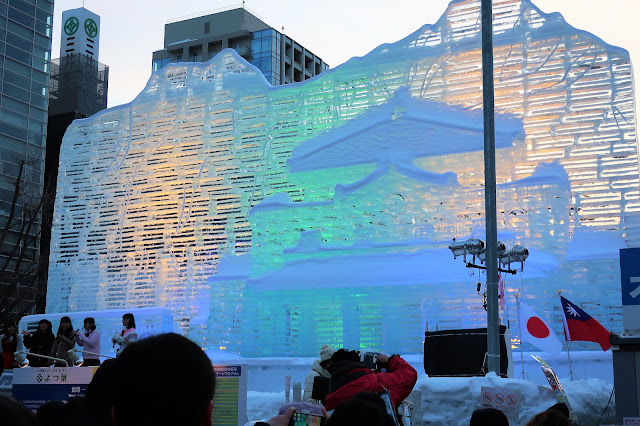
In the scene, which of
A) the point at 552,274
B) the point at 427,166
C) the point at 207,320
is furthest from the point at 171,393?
the point at 207,320

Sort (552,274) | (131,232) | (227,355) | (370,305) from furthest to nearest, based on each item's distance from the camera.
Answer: (131,232) < (227,355) < (370,305) < (552,274)

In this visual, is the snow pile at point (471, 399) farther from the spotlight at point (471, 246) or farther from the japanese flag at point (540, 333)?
the spotlight at point (471, 246)

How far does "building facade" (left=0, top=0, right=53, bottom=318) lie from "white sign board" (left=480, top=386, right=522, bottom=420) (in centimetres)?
3708

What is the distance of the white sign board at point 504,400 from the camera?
9.17 metres

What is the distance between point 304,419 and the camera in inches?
181

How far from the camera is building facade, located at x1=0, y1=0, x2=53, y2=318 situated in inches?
1768

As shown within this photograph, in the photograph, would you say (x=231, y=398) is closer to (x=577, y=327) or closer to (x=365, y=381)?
(x=365, y=381)

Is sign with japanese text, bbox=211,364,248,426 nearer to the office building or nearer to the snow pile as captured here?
the snow pile

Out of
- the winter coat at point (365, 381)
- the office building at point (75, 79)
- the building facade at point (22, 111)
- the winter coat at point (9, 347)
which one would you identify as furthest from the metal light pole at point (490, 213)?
the office building at point (75, 79)

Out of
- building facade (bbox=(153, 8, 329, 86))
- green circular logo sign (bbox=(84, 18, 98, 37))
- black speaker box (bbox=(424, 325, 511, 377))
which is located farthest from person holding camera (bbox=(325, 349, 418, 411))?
building facade (bbox=(153, 8, 329, 86))

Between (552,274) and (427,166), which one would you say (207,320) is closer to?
(427,166)

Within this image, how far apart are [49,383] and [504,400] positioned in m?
4.85

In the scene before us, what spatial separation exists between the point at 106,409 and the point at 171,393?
1.47 meters

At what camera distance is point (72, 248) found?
29.0 metres
